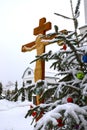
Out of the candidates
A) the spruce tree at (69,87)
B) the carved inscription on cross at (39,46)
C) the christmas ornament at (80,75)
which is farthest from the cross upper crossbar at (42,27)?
the christmas ornament at (80,75)

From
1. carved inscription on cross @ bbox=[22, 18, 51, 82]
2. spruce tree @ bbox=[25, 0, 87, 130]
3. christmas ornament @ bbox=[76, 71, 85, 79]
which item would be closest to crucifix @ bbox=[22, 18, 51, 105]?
carved inscription on cross @ bbox=[22, 18, 51, 82]

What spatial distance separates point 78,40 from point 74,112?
93 centimetres

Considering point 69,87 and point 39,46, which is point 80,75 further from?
point 39,46

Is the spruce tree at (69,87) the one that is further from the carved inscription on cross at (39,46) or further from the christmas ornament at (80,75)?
the carved inscription on cross at (39,46)

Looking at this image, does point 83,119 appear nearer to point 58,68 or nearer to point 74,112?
point 74,112

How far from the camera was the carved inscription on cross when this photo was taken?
596 cm

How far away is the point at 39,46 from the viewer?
6.23 m

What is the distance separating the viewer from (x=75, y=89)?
2852 millimetres

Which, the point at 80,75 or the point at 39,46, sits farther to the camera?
the point at 39,46

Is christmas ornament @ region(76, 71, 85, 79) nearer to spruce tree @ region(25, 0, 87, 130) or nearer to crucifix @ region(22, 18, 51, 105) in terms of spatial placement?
spruce tree @ region(25, 0, 87, 130)

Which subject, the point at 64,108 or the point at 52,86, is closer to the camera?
the point at 64,108

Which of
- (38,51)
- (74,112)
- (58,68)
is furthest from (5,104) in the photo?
(74,112)

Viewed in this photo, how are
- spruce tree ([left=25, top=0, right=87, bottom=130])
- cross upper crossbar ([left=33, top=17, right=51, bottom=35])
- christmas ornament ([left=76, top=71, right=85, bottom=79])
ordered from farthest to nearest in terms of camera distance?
1. cross upper crossbar ([left=33, top=17, right=51, bottom=35])
2. christmas ornament ([left=76, top=71, right=85, bottom=79])
3. spruce tree ([left=25, top=0, right=87, bottom=130])

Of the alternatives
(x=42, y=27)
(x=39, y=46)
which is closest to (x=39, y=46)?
(x=39, y=46)
